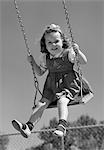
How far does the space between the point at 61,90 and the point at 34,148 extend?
120 inches

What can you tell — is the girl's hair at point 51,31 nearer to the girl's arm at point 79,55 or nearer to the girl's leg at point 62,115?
the girl's arm at point 79,55

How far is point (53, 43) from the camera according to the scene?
9.55ft

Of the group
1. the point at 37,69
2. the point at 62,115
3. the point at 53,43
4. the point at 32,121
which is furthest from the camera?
the point at 37,69

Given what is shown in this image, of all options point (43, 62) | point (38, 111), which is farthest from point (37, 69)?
point (38, 111)

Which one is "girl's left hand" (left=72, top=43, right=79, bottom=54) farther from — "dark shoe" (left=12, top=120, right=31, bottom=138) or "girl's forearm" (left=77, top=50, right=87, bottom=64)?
"dark shoe" (left=12, top=120, right=31, bottom=138)

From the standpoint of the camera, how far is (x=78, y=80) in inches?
117

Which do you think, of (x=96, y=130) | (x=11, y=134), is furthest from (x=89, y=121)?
(x=11, y=134)

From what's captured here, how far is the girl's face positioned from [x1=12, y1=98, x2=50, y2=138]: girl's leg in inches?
15.5

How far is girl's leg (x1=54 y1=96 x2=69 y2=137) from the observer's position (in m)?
2.59

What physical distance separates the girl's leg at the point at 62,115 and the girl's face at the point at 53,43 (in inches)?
15.2

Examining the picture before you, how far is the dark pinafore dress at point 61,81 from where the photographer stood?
2916 mm

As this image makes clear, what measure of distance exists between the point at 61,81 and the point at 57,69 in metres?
0.11

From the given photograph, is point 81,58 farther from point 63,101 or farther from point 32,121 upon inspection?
point 32,121

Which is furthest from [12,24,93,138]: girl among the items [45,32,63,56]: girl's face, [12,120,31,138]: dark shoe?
[12,120,31,138]: dark shoe
